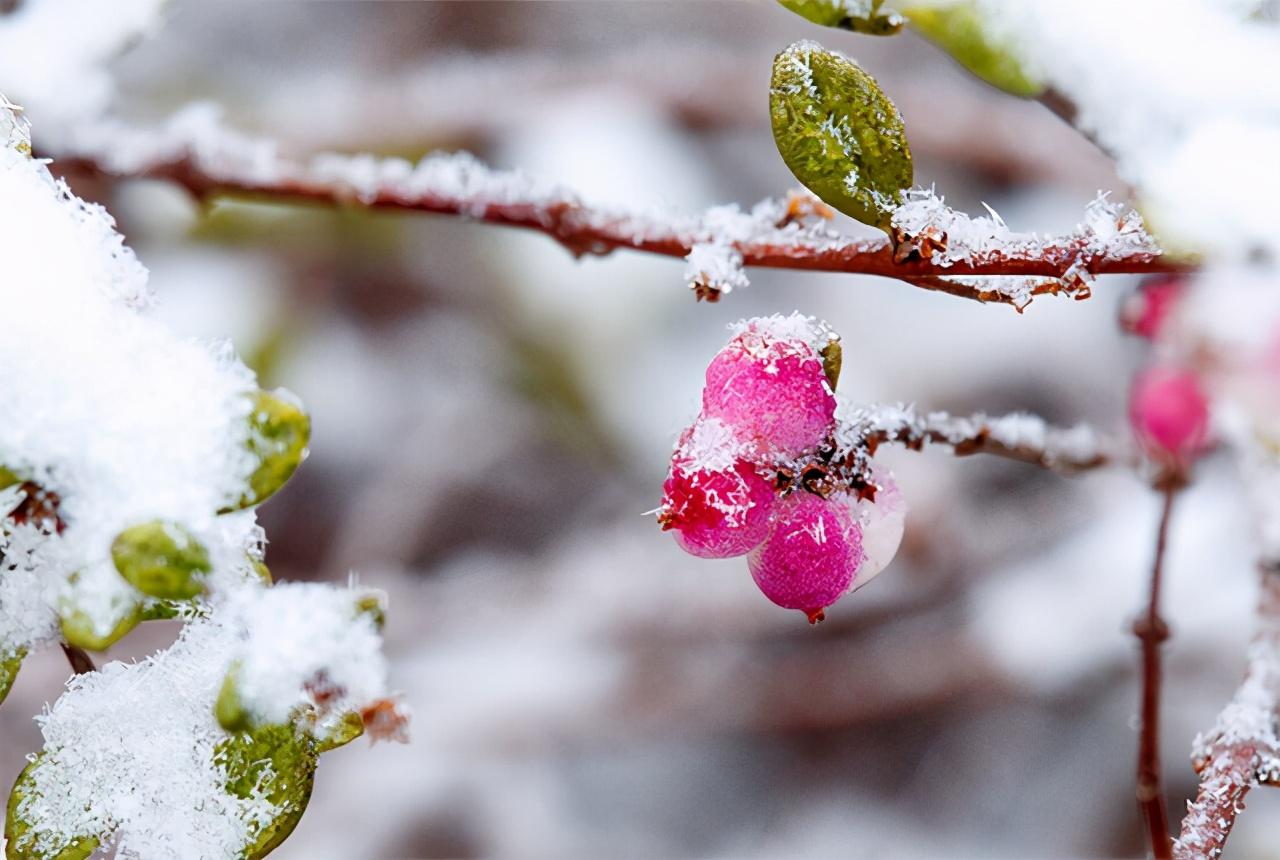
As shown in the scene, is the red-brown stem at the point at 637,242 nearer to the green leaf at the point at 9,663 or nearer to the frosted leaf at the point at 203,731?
the frosted leaf at the point at 203,731

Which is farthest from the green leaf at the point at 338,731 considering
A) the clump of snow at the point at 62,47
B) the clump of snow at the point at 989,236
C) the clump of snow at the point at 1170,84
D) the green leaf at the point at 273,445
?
the clump of snow at the point at 62,47

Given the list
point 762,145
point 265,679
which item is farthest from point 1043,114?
point 265,679

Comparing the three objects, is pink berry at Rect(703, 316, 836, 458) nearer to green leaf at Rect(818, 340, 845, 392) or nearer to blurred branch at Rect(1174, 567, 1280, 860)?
green leaf at Rect(818, 340, 845, 392)

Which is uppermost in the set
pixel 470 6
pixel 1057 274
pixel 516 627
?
pixel 470 6

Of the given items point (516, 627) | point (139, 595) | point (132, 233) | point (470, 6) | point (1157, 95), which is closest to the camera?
point (139, 595)

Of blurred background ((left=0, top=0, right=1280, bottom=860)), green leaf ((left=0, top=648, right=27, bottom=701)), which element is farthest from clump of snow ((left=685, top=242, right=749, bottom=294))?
blurred background ((left=0, top=0, right=1280, bottom=860))

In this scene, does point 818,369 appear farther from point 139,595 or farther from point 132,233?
point 132,233
